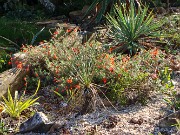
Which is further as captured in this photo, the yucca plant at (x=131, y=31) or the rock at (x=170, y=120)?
the yucca plant at (x=131, y=31)

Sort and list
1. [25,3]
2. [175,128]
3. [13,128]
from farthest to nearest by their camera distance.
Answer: [25,3] < [13,128] < [175,128]

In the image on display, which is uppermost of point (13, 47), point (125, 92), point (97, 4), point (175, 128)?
point (97, 4)

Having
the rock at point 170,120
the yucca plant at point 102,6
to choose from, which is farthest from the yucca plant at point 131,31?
the rock at point 170,120

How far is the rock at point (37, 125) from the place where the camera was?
4781 mm

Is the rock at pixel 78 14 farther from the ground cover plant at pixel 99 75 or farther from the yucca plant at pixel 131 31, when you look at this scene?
the ground cover plant at pixel 99 75

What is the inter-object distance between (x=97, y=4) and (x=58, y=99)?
297cm

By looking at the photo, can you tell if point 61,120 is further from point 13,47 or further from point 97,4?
point 97,4

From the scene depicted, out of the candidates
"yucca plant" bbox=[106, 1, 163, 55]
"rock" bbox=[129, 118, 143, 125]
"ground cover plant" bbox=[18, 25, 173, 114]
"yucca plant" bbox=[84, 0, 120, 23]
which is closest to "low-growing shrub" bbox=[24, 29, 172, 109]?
"ground cover plant" bbox=[18, 25, 173, 114]

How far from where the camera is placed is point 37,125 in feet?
15.7

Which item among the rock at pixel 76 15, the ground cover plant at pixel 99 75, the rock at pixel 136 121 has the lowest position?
the rock at pixel 136 121

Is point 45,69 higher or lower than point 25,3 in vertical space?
lower

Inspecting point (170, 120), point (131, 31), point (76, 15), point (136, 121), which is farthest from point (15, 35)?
point (170, 120)

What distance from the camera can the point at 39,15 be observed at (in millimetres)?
9109

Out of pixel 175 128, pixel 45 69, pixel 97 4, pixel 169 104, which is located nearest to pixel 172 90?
pixel 169 104
